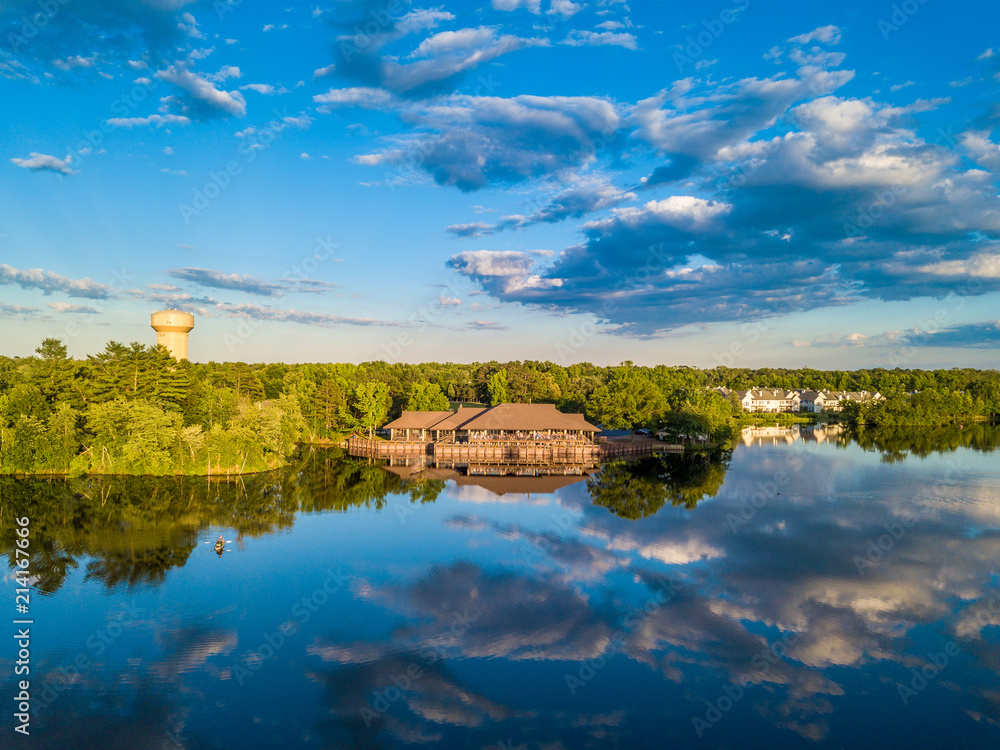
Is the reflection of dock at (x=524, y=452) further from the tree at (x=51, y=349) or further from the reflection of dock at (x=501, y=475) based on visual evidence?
the tree at (x=51, y=349)

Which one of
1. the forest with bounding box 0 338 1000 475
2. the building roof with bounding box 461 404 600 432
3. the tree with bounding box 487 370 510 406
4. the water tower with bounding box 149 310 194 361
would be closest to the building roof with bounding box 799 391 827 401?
the forest with bounding box 0 338 1000 475

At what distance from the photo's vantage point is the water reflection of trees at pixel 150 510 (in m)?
23.7

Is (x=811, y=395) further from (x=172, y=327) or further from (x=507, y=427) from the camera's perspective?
(x=172, y=327)

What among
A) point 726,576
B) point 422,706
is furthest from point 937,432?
point 422,706

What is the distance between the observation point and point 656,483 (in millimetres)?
42031

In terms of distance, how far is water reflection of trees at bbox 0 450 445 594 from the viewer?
2369 centimetres

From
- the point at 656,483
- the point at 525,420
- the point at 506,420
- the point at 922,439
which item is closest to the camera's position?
the point at 656,483

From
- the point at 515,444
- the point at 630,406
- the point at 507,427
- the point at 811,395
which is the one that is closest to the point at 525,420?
the point at 507,427

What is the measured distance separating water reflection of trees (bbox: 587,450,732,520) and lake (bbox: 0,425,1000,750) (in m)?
0.87

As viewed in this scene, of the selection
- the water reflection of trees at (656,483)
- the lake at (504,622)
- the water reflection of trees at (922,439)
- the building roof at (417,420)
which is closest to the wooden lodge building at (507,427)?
the building roof at (417,420)

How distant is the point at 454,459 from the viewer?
5438cm

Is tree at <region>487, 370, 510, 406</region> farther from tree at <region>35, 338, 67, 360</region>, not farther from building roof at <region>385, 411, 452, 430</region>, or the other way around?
tree at <region>35, 338, 67, 360</region>

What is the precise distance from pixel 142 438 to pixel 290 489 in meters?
11.7

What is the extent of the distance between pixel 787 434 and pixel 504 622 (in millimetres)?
71521
